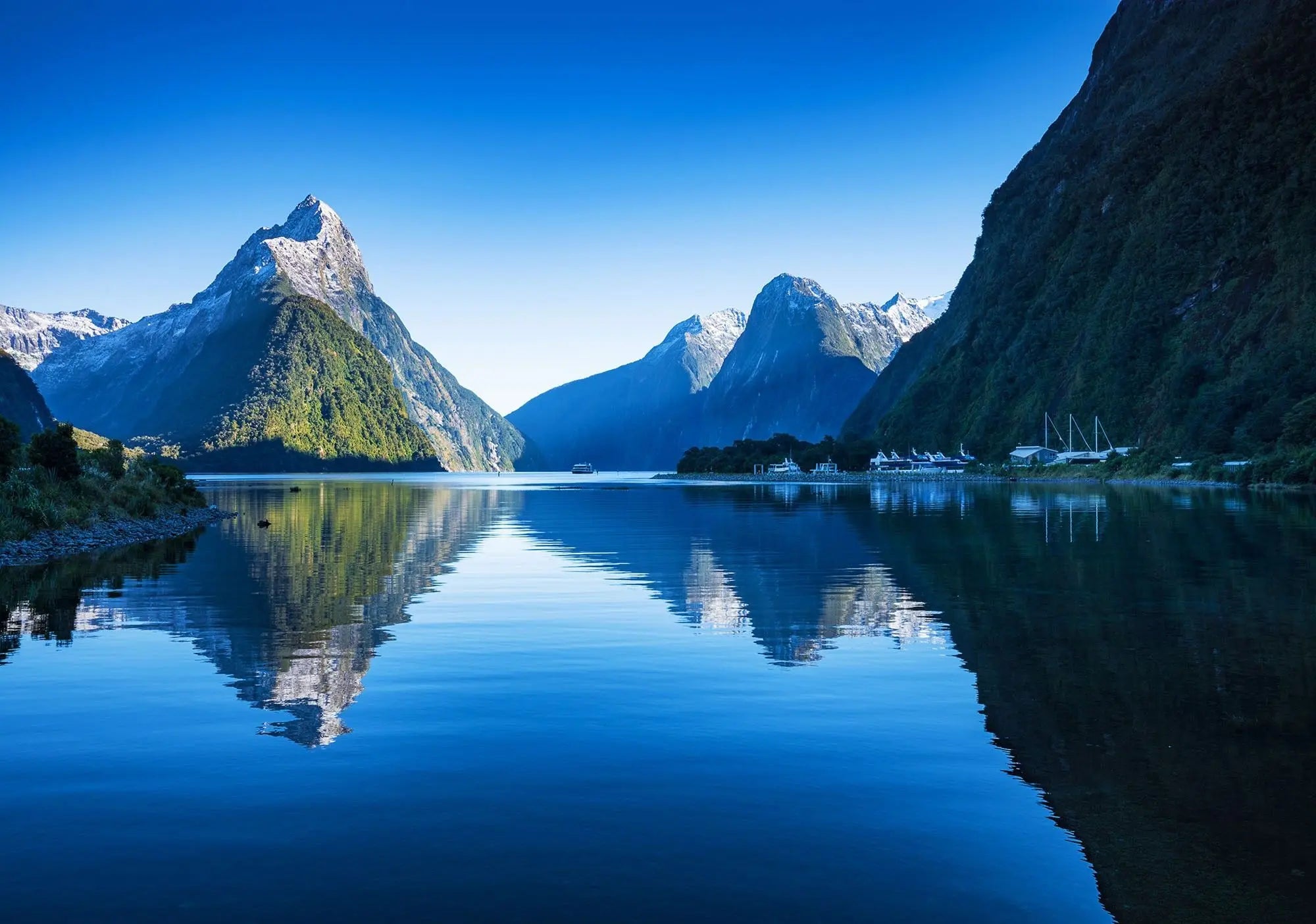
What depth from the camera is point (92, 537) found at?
51062mm

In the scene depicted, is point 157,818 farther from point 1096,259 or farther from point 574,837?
point 1096,259

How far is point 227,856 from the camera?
10.3m

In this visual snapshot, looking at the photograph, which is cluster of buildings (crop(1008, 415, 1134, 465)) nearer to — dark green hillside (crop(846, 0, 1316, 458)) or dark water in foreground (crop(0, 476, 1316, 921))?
dark green hillside (crop(846, 0, 1316, 458))

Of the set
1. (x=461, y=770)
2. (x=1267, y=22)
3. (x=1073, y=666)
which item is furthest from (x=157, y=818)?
(x=1267, y=22)

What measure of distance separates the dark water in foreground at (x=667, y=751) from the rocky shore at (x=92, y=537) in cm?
1090

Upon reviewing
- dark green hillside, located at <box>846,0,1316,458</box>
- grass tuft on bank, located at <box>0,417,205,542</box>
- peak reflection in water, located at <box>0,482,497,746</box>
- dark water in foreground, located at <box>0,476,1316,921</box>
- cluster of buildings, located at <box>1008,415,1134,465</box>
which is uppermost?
dark green hillside, located at <box>846,0,1316,458</box>

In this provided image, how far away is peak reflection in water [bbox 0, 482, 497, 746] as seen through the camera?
18672 millimetres

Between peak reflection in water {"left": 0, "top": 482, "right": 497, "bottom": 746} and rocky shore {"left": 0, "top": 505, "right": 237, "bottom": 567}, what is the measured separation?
1.78 m

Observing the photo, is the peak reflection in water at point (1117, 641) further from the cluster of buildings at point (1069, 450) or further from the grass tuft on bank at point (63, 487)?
the cluster of buildings at point (1069, 450)

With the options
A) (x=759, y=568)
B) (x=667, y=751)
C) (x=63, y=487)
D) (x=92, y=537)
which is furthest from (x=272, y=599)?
(x=63, y=487)

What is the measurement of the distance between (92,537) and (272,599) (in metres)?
26.4

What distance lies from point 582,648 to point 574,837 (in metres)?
11.9

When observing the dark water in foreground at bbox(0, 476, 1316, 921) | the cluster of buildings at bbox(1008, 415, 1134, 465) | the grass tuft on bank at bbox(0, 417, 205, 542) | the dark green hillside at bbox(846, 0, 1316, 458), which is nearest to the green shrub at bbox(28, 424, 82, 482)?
the grass tuft on bank at bbox(0, 417, 205, 542)

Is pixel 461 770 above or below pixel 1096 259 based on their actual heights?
below
